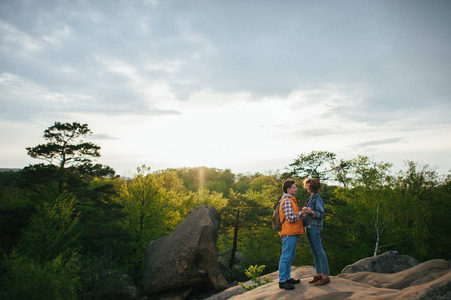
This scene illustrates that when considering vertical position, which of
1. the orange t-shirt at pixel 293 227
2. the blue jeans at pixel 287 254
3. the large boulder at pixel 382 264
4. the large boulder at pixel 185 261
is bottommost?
the large boulder at pixel 185 261

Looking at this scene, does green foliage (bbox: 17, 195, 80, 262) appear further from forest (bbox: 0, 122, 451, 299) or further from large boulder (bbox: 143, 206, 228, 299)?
large boulder (bbox: 143, 206, 228, 299)

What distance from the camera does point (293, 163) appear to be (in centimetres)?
1828

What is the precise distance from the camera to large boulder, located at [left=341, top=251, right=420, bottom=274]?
25.7ft

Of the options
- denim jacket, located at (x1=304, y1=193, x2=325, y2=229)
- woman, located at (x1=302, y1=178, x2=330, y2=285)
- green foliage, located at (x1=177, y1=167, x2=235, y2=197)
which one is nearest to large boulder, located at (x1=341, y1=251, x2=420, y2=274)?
woman, located at (x1=302, y1=178, x2=330, y2=285)

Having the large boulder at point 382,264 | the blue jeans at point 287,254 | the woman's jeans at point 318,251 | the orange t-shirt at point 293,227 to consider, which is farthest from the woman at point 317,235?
the large boulder at point 382,264

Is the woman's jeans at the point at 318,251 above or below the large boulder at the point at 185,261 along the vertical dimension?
above

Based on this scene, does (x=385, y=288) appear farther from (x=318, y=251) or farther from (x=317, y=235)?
(x=317, y=235)

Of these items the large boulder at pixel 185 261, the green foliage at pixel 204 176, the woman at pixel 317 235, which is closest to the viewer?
the woman at pixel 317 235

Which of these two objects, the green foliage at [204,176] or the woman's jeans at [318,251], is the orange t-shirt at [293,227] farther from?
the green foliage at [204,176]

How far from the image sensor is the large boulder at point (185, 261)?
1498 centimetres

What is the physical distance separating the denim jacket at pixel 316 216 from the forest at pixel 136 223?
11.0 m

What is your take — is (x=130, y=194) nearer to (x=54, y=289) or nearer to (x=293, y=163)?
(x=54, y=289)

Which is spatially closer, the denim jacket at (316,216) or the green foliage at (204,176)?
the denim jacket at (316,216)

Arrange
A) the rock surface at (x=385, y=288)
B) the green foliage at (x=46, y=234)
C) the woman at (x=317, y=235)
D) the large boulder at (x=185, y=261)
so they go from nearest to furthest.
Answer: the rock surface at (x=385, y=288) < the woman at (x=317, y=235) < the large boulder at (x=185, y=261) < the green foliage at (x=46, y=234)
